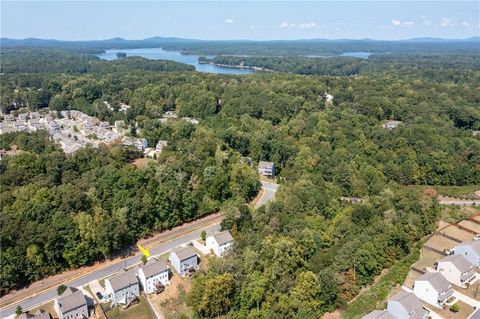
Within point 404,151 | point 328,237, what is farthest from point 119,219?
point 404,151

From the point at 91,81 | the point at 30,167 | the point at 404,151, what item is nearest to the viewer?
the point at 30,167

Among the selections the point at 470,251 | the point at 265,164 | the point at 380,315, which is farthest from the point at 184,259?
the point at 470,251

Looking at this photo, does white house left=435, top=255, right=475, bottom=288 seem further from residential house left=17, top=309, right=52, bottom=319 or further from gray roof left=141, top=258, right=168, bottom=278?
residential house left=17, top=309, right=52, bottom=319

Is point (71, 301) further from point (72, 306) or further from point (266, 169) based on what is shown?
point (266, 169)

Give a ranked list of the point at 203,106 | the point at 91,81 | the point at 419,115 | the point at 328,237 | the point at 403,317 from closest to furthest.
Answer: the point at 403,317 < the point at 328,237 < the point at 419,115 < the point at 203,106 < the point at 91,81

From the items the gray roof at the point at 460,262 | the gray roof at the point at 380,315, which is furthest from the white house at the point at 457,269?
the gray roof at the point at 380,315

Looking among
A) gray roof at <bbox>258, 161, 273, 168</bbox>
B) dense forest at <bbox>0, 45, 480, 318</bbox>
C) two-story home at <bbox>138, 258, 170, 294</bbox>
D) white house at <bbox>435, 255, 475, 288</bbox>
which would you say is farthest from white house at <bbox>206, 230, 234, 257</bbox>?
white house at <bbox>435, 255, 475, 288</bbox>

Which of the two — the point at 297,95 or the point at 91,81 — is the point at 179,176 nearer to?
the point at 297,95
